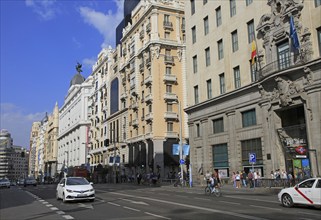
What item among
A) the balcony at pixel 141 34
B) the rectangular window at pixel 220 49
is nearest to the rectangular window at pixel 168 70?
the balcony at pixel 141 34

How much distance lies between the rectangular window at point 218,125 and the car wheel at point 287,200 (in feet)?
70.5

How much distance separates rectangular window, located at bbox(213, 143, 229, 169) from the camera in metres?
37.7

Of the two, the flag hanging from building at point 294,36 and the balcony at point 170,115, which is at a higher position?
the flag hanging from building at point 294,36

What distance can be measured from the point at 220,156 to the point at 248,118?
232 inches

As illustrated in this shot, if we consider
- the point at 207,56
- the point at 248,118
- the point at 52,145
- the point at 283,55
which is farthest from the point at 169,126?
the point at 52,145

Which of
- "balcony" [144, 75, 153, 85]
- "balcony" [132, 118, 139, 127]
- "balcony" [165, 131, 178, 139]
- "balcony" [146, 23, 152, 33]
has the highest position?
"balcony" [146, 23, 152, 33]

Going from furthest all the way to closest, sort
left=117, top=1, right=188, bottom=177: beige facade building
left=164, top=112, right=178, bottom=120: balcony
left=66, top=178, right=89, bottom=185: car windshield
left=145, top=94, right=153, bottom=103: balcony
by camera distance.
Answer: left=145, top=94, right=153, bottom=103: balcony
left=164, top=112, right=178, bottom=120: balcony
left=117, top=1, right=188, bottom=177: beige facade building
left=66, top=178, right=89, bottom=185: car windshield

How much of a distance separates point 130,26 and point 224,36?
110ft

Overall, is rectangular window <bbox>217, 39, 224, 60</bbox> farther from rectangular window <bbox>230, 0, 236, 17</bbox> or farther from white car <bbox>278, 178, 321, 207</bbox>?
white car <bbox>278, 178, 321, 207</bbox>

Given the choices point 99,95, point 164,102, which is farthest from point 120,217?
point 99,95

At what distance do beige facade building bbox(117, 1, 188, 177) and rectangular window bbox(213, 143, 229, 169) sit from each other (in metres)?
15.2

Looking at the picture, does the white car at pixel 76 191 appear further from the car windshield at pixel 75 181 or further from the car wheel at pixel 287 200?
the car wheel at pixel 287 200

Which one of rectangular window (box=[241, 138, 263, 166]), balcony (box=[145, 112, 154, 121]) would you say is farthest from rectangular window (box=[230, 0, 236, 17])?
balcony (box=[145, 112, 154, 121])

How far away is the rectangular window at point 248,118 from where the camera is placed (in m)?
34.1
